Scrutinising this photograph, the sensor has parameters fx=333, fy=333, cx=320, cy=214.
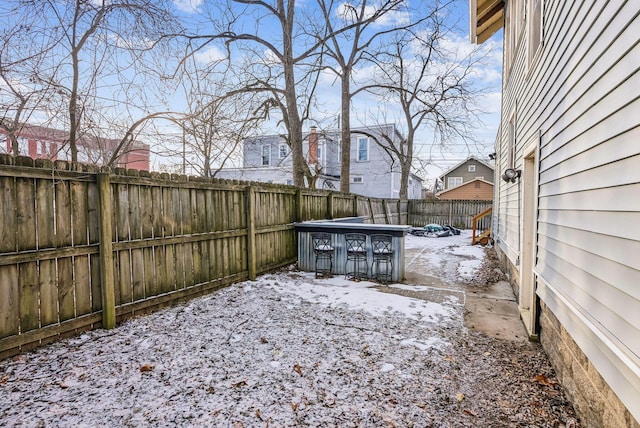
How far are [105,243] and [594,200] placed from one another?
4361mm

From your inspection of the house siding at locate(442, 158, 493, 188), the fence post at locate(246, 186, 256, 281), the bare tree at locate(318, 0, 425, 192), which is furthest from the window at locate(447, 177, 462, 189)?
the fence post at locate(246, 186, 256, 281)

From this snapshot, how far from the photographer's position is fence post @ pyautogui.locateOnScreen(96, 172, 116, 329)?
360 centimetres

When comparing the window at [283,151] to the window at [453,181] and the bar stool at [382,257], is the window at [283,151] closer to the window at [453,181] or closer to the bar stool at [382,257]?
the bar stool at [382,257]

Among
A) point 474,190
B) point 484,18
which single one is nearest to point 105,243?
point 484,18

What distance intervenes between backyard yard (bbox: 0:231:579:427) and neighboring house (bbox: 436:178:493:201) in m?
23.5

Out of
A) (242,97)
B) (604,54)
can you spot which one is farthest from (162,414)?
(242,97)

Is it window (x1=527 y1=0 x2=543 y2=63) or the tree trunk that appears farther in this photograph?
the tree trunk

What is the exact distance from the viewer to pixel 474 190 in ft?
84.6

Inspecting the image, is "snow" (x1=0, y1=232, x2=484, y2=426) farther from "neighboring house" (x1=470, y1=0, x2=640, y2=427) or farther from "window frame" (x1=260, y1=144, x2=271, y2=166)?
"window frame" (x1=260, y1=144, x2=271, y2=166)

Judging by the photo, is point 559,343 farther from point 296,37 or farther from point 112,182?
point 296,37

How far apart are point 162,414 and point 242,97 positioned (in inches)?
364

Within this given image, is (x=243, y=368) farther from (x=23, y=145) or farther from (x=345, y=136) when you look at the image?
(x=345, y=136)

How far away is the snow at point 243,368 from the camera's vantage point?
2281 mm

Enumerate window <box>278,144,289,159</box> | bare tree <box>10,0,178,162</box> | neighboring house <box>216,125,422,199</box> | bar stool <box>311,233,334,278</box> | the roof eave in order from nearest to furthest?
bare tree <box>10,0,178,162</box> < bar stool <box>311,233,334,278</box> < the roof eave < window <box>278,144,289,159</box> < neighboring house <box>216,125,422,199</box>
